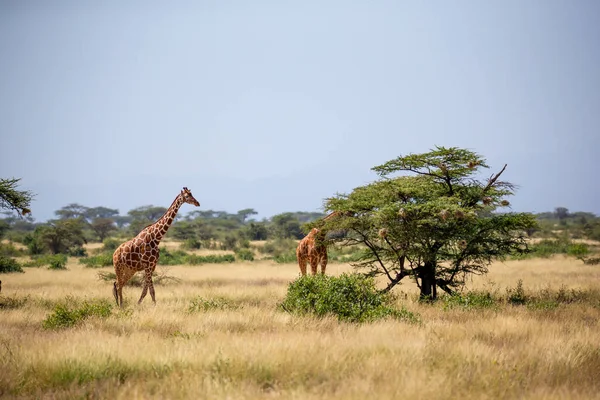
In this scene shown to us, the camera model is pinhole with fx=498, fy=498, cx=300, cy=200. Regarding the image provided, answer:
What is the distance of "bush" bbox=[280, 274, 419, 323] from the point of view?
1082cm

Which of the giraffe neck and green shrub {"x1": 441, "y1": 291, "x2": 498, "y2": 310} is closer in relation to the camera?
green shrub {"x1": 441, "y1": 291, "x2": 498, "y2": 310}

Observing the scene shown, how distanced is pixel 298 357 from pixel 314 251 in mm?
8645

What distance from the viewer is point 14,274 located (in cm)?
2459

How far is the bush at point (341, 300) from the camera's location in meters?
10.8

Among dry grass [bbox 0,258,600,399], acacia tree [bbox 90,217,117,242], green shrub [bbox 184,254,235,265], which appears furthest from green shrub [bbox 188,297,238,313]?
acacia tree [bbox 90,217,117,242]

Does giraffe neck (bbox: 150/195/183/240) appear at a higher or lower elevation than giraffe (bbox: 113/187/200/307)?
higher

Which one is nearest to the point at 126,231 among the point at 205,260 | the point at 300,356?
the point at 205,260

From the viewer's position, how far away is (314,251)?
15.7 meters

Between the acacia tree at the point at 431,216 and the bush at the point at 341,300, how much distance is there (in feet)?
5.25

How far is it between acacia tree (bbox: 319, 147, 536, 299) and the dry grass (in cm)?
247

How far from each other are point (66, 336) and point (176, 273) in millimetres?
17781

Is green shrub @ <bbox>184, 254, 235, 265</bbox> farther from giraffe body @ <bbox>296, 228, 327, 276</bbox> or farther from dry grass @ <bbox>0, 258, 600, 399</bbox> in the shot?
dry grass @ <bbox>0, 258, 600, 399</bbox>

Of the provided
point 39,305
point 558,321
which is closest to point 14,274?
point 39,305

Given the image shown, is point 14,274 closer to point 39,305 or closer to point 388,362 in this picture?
point 39,305
